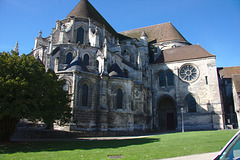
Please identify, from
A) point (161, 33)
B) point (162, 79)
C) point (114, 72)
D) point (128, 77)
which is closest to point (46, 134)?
point (114, 72)

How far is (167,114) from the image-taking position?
102 ft

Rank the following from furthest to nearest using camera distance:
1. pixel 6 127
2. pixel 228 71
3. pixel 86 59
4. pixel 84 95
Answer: pixel 228 71 < pixel 86 59 < pixel 84 95 < pixel 6 127

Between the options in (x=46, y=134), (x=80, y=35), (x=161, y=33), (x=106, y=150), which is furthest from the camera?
(x=161, y=33)

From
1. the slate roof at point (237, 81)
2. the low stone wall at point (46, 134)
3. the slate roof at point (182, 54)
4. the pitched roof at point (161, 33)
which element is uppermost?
the pitched roof at point (161, 33)

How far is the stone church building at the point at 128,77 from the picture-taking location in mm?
20036

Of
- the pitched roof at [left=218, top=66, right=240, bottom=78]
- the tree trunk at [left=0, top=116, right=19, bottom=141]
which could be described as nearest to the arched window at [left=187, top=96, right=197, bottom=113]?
the pitched roof at [left=218, top=66, right=240, bottom=78]

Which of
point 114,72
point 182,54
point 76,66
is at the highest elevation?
point 182,54

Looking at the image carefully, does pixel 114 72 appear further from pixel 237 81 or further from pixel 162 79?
pixel 237 81

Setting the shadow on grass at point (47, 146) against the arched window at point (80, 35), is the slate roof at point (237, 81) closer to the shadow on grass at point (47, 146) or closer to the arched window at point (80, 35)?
the shadow on grass at point (47, 146)

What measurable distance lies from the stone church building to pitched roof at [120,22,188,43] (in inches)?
8.9

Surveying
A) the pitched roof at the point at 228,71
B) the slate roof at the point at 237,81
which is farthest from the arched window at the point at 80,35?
the pitched roof at the point at 228,71

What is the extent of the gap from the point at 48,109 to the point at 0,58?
428cm

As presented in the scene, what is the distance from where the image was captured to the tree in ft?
35.3

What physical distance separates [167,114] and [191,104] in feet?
14.0
